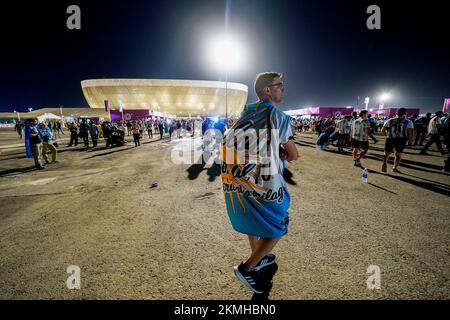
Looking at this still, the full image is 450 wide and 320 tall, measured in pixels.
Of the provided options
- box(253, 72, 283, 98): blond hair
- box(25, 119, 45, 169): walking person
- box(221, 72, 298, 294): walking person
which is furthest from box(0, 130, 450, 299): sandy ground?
box(25, 119, 45, 169): walking person

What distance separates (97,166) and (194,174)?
446 cm

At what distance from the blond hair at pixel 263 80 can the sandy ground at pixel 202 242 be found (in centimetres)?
195

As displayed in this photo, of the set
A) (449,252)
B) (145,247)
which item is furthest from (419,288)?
(145,247)

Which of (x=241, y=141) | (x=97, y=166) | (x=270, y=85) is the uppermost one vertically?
(x=270, y=85)

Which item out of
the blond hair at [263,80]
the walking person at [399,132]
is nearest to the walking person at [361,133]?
the walking person at [399,132]

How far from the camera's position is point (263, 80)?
175 cm

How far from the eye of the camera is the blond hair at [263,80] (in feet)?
5.70

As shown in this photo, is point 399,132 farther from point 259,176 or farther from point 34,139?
point 34,139

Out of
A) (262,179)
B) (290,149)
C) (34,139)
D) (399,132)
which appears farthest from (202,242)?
(34,139)

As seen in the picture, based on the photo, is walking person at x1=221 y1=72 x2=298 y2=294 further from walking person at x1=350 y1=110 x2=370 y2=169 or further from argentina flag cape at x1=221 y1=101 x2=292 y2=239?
walking person at x1=350 y1=110 x2=370 y2=169

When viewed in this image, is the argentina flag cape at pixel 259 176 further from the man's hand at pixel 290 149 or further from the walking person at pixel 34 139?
the walking person at pixel 34 139

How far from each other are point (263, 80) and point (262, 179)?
2.82 feet
